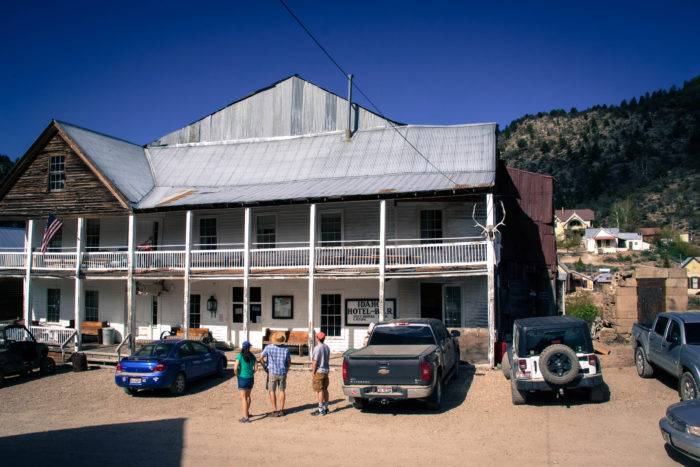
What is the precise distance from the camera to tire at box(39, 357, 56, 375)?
62.0 feet

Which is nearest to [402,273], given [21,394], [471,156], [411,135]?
[471,156]

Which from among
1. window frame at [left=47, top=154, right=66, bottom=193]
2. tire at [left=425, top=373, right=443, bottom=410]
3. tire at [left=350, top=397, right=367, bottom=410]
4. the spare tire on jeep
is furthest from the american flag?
the spare tire on jeep

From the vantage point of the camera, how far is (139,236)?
2589 centimetres

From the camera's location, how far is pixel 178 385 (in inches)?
593

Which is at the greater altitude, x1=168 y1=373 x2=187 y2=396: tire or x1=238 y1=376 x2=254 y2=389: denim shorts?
x1=238 y1=376 x2=254 y2=389: denim shorts

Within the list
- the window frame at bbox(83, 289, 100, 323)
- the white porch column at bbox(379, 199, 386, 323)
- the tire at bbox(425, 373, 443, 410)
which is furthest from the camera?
the window frame at bbox(83, 289, 100, 323)

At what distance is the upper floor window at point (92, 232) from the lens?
2669 centimetres

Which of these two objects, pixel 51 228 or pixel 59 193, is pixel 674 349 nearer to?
pixel 51 228

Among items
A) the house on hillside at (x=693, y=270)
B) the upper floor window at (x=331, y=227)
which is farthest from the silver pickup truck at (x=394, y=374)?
the house on hillside at (x=693, y=270)

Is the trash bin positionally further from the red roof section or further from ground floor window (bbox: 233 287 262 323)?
the red roof section

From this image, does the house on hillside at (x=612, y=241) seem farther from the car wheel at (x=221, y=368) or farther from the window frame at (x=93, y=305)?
the car wheel at (x=221, y=368)

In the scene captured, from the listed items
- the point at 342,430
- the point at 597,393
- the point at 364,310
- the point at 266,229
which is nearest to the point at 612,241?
the point at 364,310

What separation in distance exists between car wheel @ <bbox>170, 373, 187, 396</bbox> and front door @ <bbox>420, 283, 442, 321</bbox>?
9743 mm

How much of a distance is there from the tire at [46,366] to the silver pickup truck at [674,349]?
1786 centimetres
